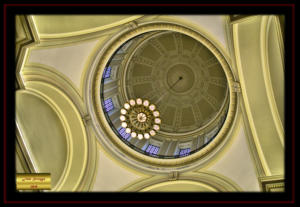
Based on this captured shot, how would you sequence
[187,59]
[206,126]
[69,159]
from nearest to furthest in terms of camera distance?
[69,159]
[206,126]
[187,59]

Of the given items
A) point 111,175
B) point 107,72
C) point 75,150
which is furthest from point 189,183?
point 107,72

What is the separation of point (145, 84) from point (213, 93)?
4.23 meters

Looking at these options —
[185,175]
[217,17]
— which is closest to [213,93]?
[185,175]

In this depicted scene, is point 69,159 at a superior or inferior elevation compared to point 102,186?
superior

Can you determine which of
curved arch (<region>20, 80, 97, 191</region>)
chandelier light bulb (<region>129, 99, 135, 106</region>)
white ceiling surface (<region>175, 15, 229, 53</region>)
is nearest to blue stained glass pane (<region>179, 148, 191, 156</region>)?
chandelier light bulb (<region>129, 99, 135, 106</region>)

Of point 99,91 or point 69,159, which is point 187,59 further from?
point 69,159

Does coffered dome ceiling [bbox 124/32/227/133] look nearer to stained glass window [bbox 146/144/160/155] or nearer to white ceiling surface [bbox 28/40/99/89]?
stained glass window [bbox 146/144/160/155]

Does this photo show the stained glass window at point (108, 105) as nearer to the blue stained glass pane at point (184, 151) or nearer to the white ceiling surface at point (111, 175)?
the white ceiling surface at point (111, 175)

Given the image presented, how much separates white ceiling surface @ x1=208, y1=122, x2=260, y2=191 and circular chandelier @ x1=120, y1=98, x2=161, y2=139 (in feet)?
12.3

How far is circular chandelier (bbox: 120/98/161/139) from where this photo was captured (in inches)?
597

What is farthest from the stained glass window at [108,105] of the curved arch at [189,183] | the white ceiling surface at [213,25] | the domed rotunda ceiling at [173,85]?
the white ceiling surface at [213,25]
